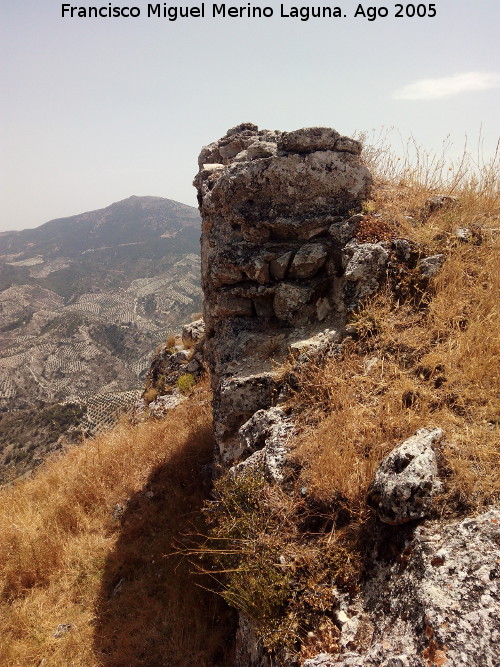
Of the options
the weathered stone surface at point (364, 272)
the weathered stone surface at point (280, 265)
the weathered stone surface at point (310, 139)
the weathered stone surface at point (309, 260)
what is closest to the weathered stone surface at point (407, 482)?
the weathered stone surface at point (364, 272)

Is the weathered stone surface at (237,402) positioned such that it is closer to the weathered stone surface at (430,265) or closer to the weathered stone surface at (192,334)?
the weathered stone surface at (430,265)

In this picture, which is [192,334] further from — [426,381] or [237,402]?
[426,381]

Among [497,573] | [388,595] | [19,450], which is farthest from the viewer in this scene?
[19,450]

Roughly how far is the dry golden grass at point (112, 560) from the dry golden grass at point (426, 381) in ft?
9.94

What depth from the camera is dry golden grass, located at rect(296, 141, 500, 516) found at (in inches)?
118

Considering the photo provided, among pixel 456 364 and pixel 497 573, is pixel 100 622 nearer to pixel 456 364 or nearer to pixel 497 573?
pixel 497 573

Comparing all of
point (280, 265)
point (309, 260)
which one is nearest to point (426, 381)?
point (309, 260)

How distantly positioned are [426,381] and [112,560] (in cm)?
584

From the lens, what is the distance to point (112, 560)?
20.0 ft

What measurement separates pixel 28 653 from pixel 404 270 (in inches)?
279

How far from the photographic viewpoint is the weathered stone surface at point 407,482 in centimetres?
263

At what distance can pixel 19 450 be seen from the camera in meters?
73.4

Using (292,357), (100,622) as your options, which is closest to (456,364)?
(292,357)

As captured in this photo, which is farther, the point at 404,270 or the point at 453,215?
the point at 453,215
